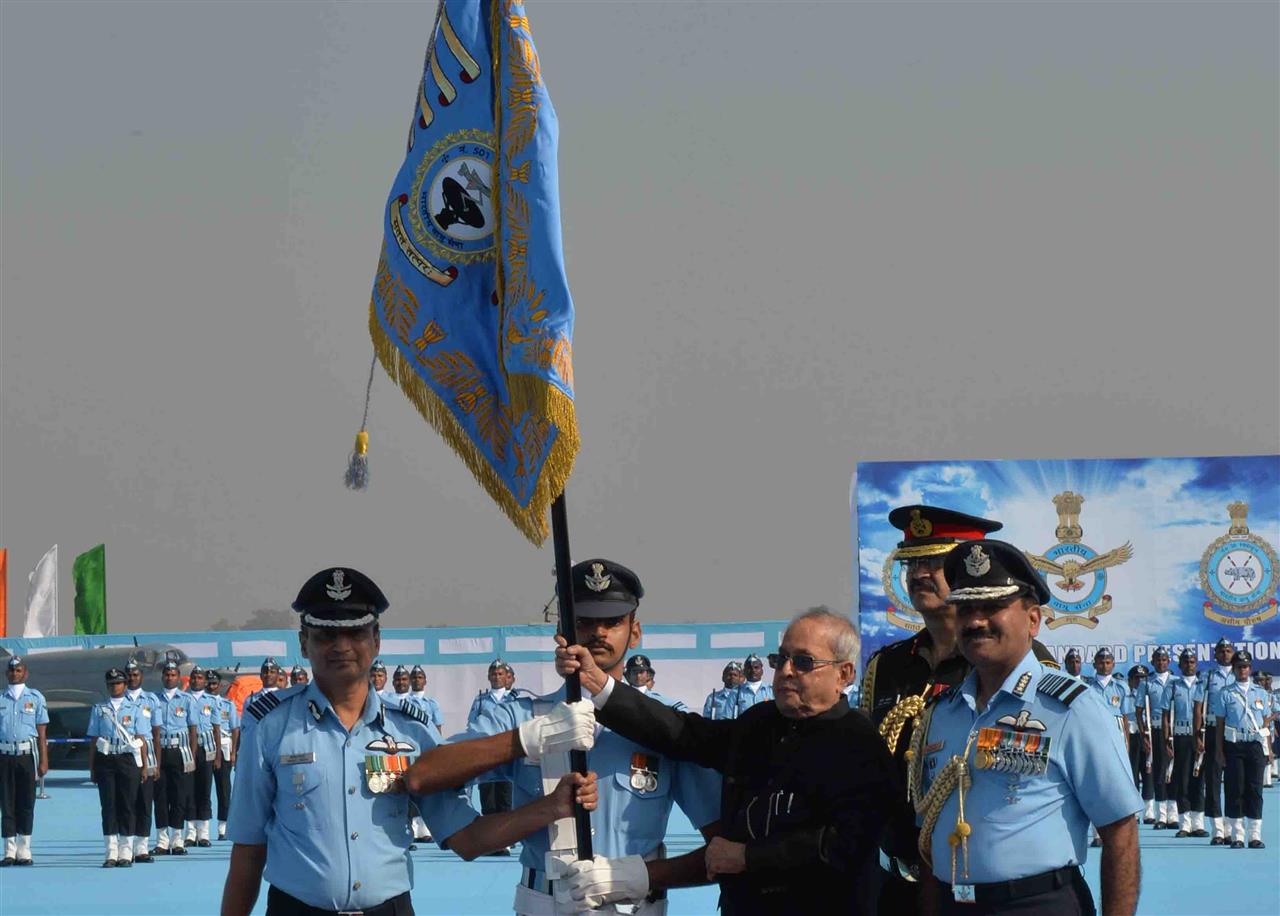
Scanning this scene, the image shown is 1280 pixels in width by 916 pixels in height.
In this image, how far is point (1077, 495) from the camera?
20.8 meters

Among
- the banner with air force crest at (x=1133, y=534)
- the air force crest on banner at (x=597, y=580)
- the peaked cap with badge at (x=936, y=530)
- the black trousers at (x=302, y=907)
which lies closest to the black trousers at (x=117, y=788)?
the banner with air force crest at (x=1133, y=534)

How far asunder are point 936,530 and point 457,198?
1.69 metres

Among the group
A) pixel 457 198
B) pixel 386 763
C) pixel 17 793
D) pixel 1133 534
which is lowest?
pixel 17 793

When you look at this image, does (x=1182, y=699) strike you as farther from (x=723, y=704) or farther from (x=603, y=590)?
(x=603, y=590)

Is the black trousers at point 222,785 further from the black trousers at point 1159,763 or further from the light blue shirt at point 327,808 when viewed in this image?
the light blue shirt at point 327,808

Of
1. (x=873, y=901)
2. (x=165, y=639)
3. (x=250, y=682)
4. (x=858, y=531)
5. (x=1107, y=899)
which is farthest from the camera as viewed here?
(x=165, y=639)

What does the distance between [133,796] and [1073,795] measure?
39.5ft

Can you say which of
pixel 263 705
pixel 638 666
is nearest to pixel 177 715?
pixel 638 666

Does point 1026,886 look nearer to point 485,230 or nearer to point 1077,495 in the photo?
point 485,230

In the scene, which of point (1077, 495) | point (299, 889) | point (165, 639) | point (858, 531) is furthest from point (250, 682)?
point (299, 889)

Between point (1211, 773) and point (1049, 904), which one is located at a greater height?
point (1049, 904)

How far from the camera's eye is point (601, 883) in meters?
4.11

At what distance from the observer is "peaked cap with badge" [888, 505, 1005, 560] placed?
4.92 m

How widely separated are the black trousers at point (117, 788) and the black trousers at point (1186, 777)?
31.6ft
